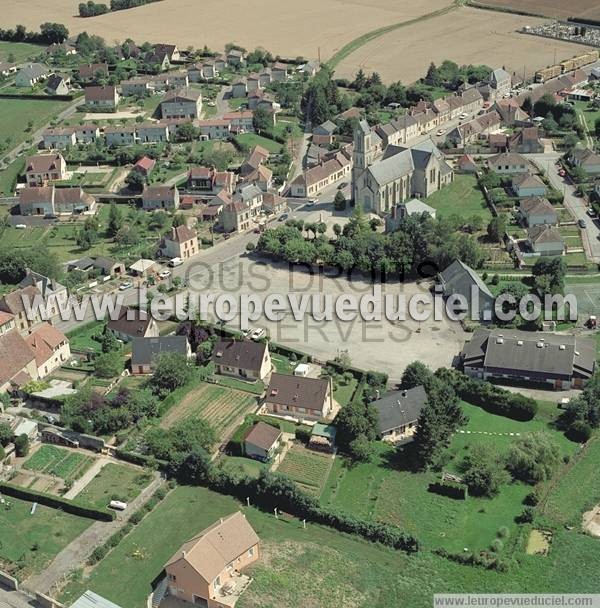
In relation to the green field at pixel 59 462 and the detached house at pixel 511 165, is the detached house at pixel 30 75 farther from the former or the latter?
the green field at pixel 59 462

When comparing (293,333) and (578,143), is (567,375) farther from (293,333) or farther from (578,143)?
(578,143)

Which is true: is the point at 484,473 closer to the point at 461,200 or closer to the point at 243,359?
the point at 243,359

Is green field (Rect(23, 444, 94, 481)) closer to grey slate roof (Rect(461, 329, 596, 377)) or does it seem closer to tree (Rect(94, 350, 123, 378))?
tree (Rect(94, 350, 123, 378))

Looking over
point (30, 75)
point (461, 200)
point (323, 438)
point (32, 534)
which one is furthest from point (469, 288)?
point (30, 75)

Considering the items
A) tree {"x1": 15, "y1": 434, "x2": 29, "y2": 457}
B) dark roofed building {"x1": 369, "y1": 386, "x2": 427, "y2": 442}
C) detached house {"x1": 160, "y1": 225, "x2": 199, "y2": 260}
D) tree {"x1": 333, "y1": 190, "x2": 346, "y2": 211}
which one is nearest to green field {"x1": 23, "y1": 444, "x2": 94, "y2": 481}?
tree {"x1": 15, "y1": 434, "x2": 29, "y2": 457}

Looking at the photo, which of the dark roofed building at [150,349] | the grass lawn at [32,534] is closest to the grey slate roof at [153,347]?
the dark roofed building at [150,349]

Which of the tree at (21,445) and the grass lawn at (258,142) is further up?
the grass lawn at (258,142)

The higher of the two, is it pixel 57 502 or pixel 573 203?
pixel 573 203
